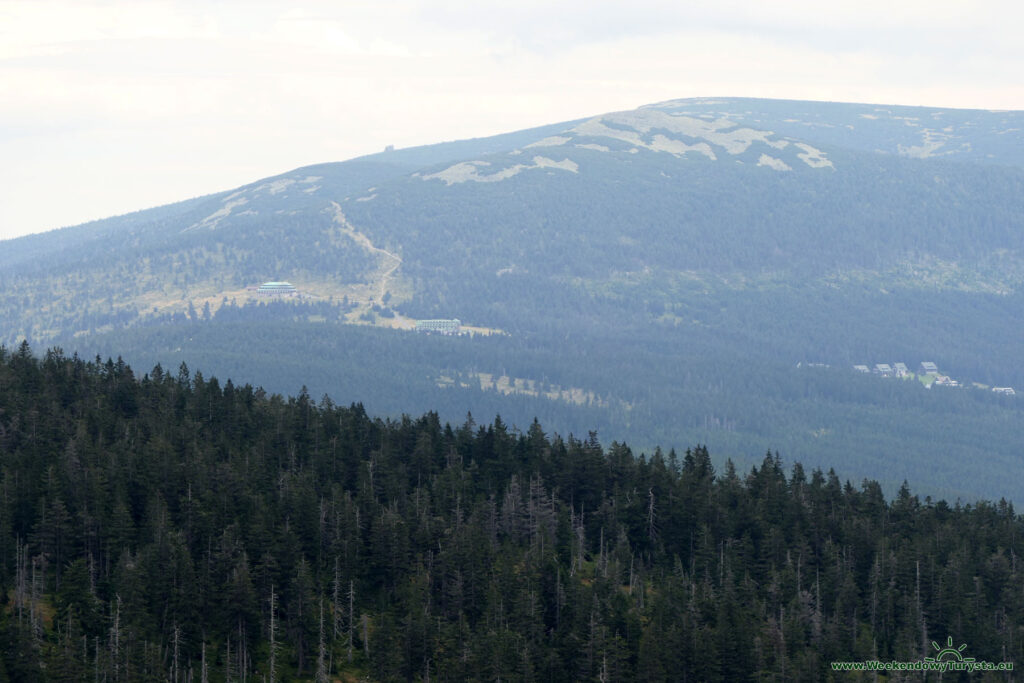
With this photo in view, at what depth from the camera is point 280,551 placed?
115188 millimetres

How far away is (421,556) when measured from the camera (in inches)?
Result: 4823

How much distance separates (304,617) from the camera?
109 m

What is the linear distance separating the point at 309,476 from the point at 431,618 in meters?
28.0

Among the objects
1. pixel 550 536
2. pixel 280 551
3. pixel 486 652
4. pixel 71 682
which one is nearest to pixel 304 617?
pixel 280 551

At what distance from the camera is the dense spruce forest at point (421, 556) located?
106375 millimetres

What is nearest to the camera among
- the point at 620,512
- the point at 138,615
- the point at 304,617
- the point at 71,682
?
the point at 71,682

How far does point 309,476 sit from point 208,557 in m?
21.9

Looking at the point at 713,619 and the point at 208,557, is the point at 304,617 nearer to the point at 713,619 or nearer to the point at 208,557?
the point at 208,557

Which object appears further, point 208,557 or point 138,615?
point 208,557

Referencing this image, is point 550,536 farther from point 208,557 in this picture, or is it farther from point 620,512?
point 208,557

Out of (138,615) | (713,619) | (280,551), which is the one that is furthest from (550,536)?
(138,615)

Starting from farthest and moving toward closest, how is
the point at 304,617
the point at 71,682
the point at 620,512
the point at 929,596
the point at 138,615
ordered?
the point at 620,512 → the point at 929,596 → the point at 304,617 → the point at 138,615 → the point at 71,682

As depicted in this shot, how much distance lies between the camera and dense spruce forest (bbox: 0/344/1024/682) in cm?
10638

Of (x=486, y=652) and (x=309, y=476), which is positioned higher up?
(x=309, y=476)
